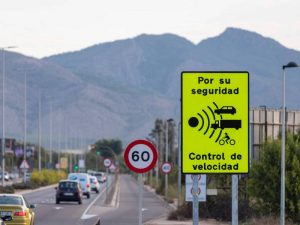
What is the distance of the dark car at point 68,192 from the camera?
197ft

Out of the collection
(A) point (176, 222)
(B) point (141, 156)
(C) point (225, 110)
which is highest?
(C) point (225, 110)

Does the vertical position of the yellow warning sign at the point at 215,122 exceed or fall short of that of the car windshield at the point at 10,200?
it exceeds it

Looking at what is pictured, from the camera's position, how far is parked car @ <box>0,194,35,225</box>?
31.2m

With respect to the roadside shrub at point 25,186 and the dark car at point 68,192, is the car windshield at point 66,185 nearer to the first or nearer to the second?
the dark car at point 68,192

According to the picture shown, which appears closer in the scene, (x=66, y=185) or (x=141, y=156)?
(x=141, y=156)

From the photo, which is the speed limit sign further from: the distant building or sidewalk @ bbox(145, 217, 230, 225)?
the distant building

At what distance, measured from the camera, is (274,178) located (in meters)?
38.8

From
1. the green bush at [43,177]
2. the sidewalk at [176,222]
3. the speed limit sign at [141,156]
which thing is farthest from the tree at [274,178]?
the green bush at [43,177]

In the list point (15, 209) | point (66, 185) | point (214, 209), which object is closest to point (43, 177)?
point (66, 185)

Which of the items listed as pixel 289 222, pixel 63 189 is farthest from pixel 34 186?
pixel 289 222

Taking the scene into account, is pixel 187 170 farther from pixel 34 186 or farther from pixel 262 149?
pixel 34 186

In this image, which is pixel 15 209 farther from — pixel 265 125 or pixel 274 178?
pixel 265 125

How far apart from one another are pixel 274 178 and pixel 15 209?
38.1 ft

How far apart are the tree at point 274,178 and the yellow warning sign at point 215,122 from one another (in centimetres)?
2500
